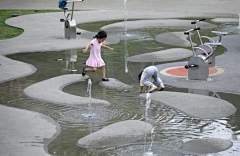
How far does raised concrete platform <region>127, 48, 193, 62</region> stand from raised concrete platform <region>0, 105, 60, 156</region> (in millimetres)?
6003

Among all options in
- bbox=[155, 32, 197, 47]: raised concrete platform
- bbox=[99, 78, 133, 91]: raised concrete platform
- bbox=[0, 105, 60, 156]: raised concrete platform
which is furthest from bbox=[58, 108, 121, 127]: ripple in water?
bbox=[155, 32, 197, 47]: raised concrete platform

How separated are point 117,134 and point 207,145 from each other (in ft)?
5.16

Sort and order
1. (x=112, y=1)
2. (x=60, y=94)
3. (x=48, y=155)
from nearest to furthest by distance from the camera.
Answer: (x=48, y=155) < (x=60, y=94) < (x=112, y=1)

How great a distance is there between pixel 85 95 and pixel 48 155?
4003 mm

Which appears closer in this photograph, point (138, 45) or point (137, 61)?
point (137, 61)

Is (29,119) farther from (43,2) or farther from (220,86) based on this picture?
(43,2)

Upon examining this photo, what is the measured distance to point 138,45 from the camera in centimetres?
1877

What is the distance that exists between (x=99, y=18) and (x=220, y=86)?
13547mm

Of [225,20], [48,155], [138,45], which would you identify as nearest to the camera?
[48,155]

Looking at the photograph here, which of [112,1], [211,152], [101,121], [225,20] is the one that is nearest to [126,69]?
[101,121]

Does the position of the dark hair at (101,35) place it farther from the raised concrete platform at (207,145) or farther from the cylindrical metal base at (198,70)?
the raised concrete platform at (207,145)

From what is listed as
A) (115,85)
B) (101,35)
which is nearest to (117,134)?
(115,85)

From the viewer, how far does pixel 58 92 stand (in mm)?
12422

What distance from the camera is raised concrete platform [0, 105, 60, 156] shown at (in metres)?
8.65
